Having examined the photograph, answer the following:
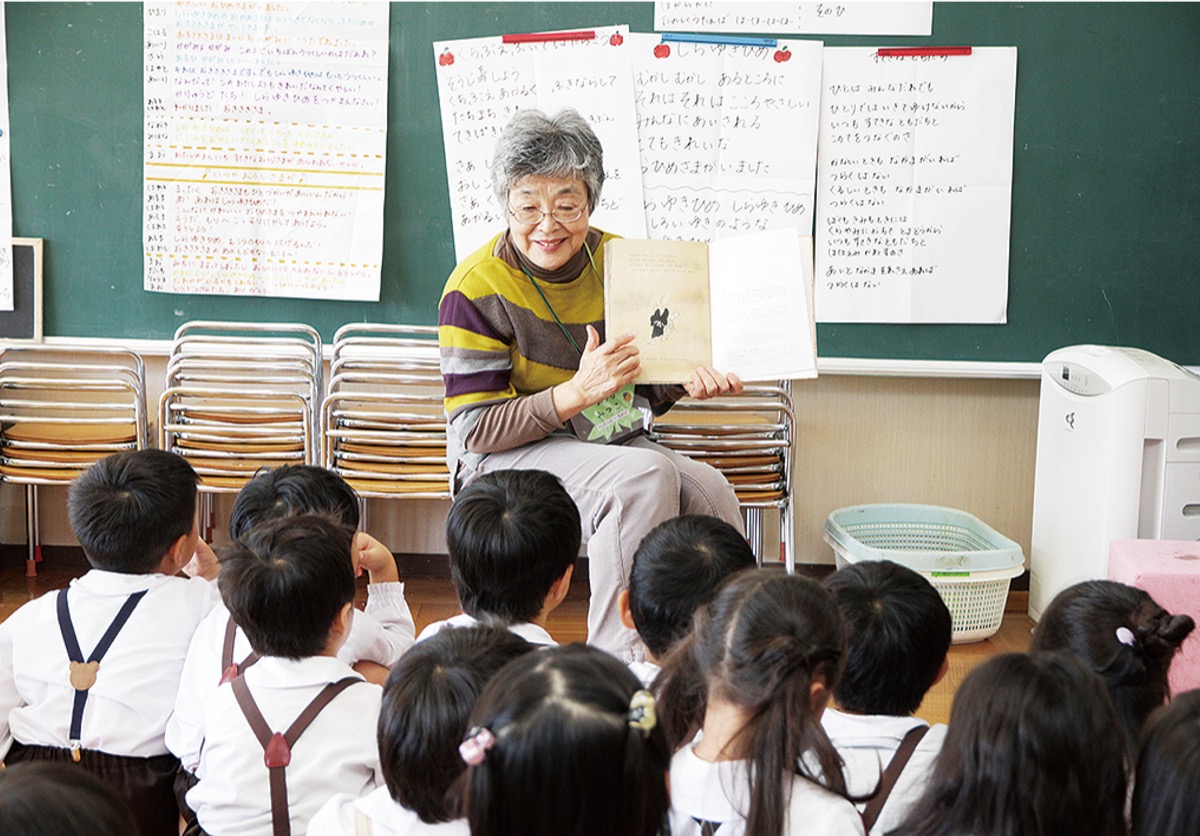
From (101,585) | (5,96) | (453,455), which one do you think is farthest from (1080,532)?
(5,96)

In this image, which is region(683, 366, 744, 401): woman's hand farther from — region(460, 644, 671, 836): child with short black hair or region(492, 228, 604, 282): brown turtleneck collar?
region(460, 644, 671, 836): child with short black hair

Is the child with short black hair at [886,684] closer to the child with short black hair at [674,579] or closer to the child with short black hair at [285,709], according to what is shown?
the child with short black hair at [674,579]

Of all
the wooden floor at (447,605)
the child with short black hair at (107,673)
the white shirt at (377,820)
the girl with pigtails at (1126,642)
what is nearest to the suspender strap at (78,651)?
the child with short black hair at (107,673)

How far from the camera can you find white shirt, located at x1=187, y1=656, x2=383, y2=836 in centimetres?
155

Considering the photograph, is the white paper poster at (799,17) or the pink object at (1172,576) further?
the white paper poster at (799,17)

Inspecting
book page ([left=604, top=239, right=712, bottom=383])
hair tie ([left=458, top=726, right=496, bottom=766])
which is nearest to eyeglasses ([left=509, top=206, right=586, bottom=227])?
book page ([left=604, top=239, right=712, bottom=383])

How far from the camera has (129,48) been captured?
144 inches

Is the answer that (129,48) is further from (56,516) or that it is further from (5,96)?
(56,516)

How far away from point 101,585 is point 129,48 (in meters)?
2.34

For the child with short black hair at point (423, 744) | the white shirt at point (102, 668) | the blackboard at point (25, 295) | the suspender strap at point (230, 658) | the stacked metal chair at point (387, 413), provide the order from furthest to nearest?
1. the blackboard at point (25, 295)
2. the stacked metal chair at point (387, 413)
3. the white shirt at point (102, 668)
4. the suspender strap at point (230, 658)
5. the child with short black hair at point (423, 744)

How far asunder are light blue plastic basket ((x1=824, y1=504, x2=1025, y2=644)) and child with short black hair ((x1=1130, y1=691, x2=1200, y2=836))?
181cm

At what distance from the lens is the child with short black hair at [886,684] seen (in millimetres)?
1459

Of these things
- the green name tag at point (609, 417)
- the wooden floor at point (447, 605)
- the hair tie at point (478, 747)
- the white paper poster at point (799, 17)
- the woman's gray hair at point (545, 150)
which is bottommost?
the wooden floor at point (447, 605)

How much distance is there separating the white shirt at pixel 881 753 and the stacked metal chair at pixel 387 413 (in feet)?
6.54
